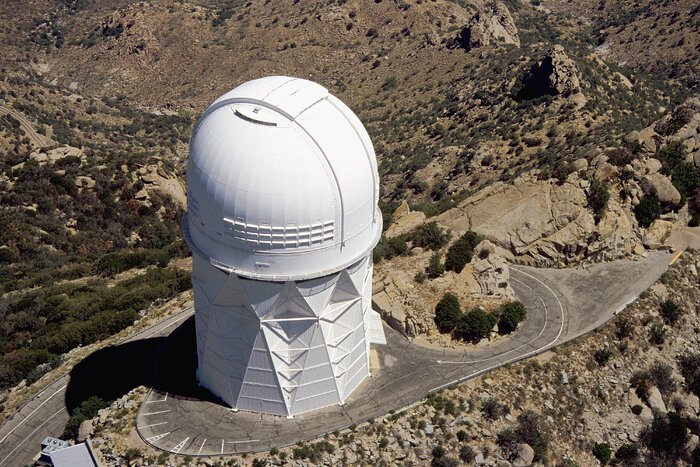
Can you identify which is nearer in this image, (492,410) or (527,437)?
(527,437)

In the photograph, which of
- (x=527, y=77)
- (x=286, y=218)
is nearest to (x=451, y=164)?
(x=527, y=77)

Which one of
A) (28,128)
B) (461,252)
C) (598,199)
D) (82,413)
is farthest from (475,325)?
(28,128)

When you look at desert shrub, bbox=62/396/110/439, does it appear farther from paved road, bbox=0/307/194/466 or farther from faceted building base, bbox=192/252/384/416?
faceted building base, bbox=192/252/384/416

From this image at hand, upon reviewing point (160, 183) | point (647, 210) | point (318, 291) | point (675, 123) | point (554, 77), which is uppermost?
point (675, 123)

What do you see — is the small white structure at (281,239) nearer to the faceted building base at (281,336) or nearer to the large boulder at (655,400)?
the faceted building base at (281,336)

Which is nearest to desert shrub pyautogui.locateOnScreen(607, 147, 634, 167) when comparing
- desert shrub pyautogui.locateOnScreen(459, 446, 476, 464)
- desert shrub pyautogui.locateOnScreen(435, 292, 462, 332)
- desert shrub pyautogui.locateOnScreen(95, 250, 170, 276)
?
desert shrub pyautogui.locateOnScreen(435, 292, 462, 332)

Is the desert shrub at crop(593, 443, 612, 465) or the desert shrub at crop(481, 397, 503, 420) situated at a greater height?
the desert shrub at crop(481, 397, 503, 420)

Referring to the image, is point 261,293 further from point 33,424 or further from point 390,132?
point 390,132
